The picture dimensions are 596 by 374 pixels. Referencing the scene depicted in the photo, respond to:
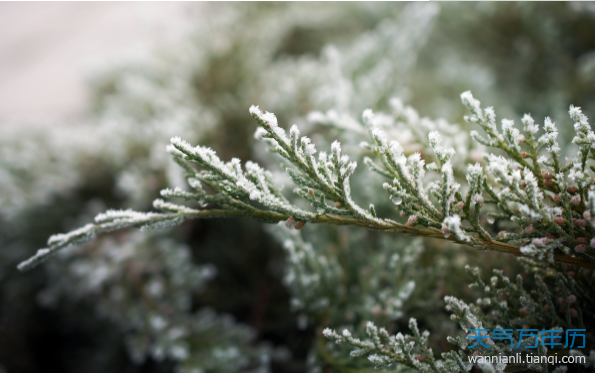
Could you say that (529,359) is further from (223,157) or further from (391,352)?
(223,157)

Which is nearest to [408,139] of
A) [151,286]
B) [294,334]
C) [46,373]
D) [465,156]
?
[465,156]

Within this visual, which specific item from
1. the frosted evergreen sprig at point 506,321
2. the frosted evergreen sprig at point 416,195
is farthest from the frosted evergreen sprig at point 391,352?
the frosted evergreen sprig at point 416,195

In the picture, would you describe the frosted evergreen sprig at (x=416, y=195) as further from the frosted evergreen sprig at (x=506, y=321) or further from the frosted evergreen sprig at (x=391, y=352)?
the frosted evergreen sprig at (x=391, y=352)

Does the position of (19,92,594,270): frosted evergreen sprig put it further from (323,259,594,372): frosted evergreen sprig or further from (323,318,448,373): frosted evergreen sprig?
(323,318,448,373): frosted evergreen sprig

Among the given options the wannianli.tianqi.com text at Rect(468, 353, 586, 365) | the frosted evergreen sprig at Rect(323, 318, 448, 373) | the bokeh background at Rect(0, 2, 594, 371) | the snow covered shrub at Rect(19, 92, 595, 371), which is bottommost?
the wannianli.tianqi.com text at Rect(468, 353, 586, 365)

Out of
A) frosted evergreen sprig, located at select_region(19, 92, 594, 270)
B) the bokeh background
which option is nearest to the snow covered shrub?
frosted evergreen sprig, located at select_region(19, 92, 594, 270)

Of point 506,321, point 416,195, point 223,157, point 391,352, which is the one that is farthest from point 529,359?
point 223,157
